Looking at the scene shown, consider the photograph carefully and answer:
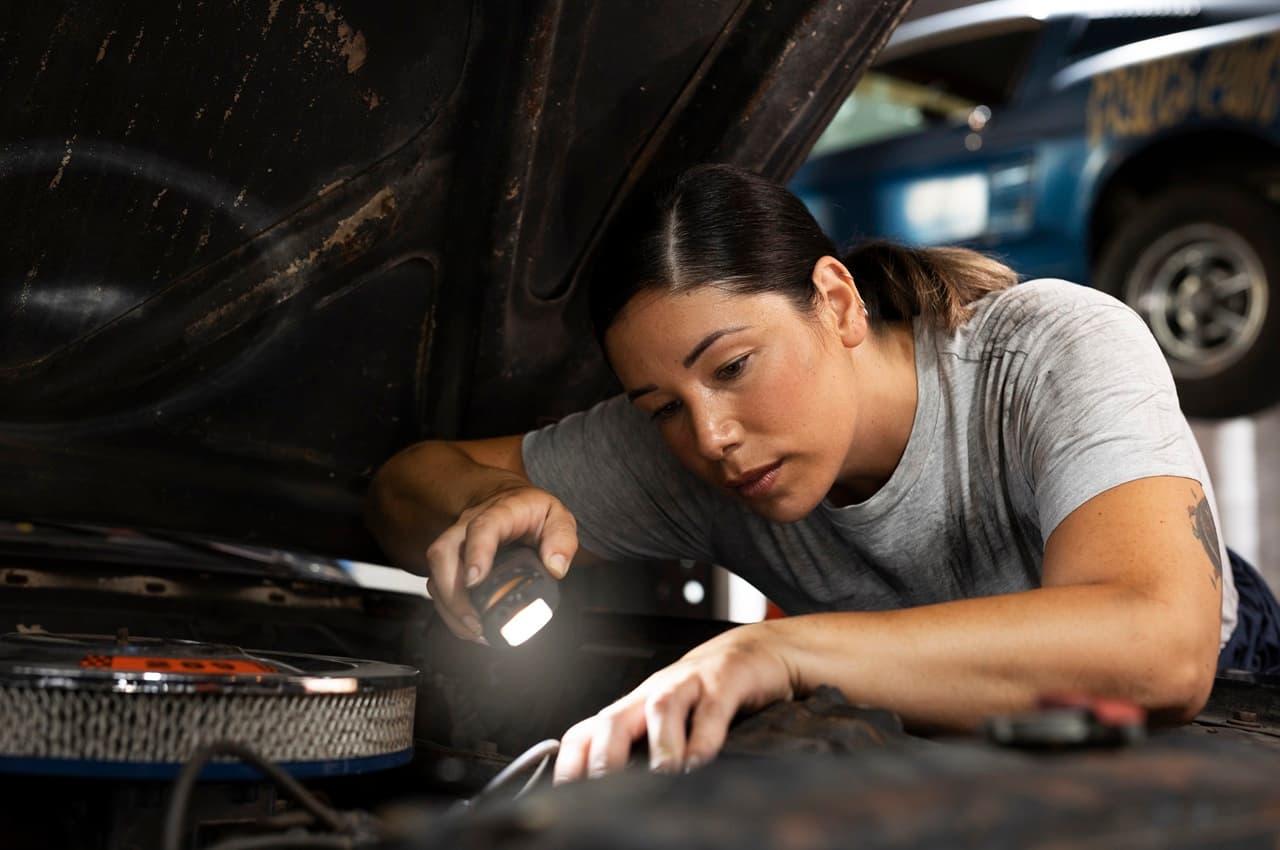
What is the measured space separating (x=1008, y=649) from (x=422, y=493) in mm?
708

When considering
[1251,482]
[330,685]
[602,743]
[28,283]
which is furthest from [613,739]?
[1251,482]

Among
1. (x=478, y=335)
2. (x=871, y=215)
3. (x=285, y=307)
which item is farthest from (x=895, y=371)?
(x=871, y=215)

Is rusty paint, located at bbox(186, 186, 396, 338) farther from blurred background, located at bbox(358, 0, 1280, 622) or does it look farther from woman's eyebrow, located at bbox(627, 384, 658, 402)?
blurred background, located at bbox(358, 0, 1280, 622)

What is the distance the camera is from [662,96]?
1.46m

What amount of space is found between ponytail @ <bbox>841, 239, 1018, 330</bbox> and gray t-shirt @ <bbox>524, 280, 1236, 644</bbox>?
1.1 inches

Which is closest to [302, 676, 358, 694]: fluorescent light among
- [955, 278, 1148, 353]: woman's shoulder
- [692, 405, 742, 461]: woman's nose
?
[692, 405, 742, 461]: woman's nose

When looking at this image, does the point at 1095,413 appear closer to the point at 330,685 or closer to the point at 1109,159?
the point at 330,685

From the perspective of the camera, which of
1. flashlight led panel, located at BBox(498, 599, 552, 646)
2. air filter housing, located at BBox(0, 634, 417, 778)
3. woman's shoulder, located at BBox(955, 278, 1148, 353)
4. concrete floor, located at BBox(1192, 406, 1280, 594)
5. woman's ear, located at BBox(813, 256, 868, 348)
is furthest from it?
concrete floor, located at BBox(1192, 406, 1280, 594)

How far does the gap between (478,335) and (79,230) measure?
0.46m

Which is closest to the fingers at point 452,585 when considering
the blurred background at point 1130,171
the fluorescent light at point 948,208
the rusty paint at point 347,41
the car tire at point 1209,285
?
the rusty paint at point 347,41

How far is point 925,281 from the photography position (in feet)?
5.01

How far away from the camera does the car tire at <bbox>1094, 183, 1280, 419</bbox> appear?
3592mm

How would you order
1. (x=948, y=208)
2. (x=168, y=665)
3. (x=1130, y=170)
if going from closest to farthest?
(x=168, y=665)
(x=1130, y=170)
(x=948, y=208)

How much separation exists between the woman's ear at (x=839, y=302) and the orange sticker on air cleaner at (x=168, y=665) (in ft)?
2.33
